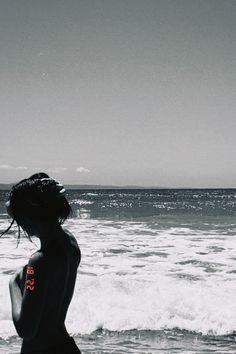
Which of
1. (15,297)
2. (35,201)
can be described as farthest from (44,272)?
(35,201)

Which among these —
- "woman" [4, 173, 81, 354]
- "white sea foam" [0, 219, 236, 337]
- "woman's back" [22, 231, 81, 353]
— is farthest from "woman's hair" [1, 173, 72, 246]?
"white sea foam" [0, 219, 236, 337]

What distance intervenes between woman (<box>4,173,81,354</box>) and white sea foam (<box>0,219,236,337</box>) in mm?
4932

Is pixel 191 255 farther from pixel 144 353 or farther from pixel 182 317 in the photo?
pixel 144 353

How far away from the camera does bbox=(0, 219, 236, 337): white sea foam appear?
6840 mm

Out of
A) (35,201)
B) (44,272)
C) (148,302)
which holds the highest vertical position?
(35,201)

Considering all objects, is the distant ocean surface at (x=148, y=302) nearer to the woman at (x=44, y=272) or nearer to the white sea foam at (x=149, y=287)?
the white sea foam at (x=149, y=287)

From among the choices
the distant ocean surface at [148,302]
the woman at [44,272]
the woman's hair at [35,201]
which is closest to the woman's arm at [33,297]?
the woman at [44,272]

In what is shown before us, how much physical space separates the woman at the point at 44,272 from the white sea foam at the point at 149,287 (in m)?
4.93

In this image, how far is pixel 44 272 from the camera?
1562mm

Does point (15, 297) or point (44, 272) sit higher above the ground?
point (44, 272)

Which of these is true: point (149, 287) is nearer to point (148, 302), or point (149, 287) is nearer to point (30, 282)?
point (148, 302)

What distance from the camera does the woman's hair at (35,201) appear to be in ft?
5.55

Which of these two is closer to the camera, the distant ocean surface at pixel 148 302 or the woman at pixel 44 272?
the woman at pixel 44 272

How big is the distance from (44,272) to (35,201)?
30cm
